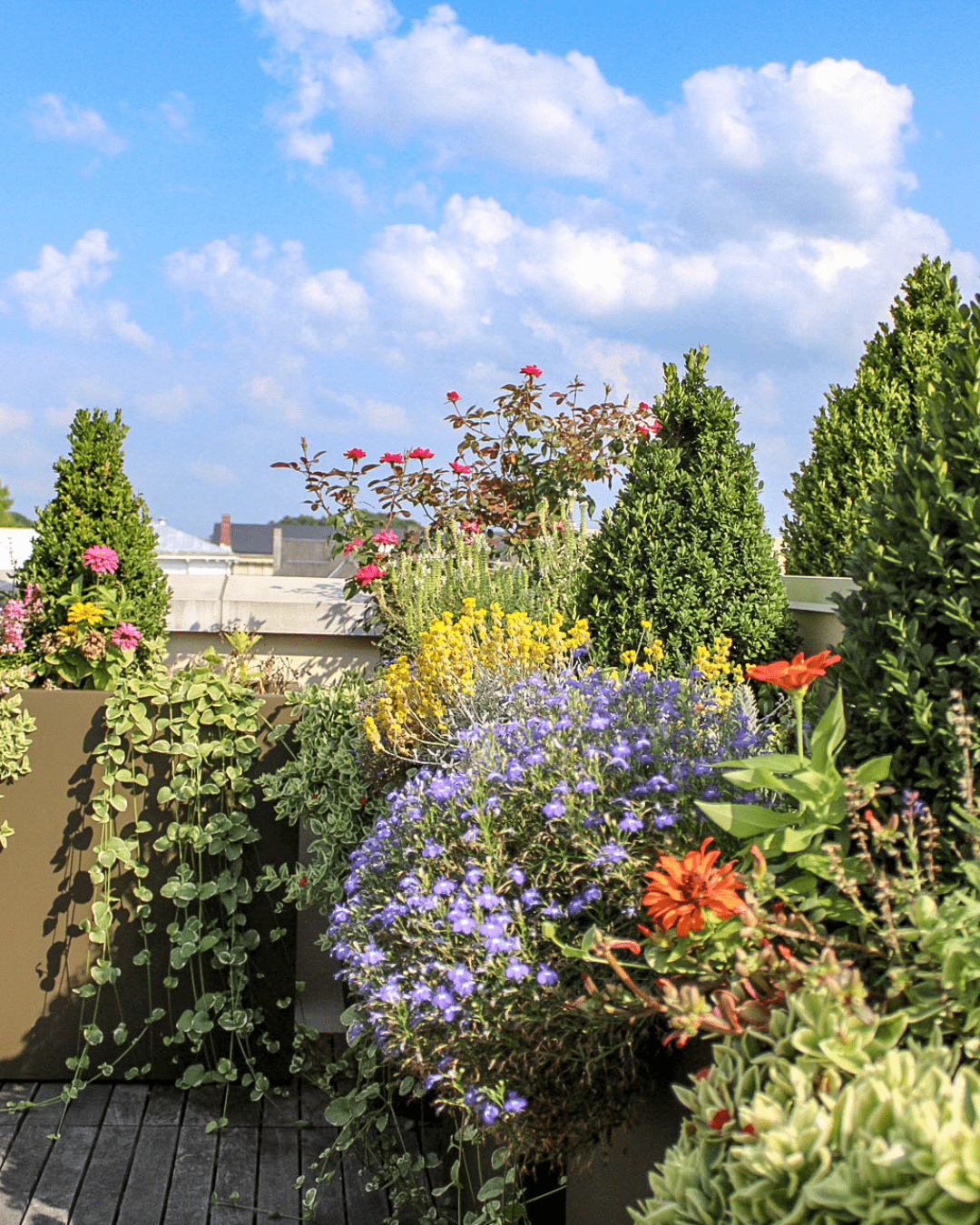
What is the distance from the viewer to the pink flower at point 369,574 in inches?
192

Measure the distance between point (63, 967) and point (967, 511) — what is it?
368 cm

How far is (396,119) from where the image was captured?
461 cm

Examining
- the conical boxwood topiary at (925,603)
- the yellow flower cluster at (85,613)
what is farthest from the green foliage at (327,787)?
the conical boxwood topiary at (925,603)

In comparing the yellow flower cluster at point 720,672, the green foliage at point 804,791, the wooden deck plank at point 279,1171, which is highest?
the yellow flower cluster at point 720,672

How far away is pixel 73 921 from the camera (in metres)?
3.75

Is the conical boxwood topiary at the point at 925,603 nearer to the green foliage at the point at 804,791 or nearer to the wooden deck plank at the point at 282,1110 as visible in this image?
the green foliage at the point at 804,791

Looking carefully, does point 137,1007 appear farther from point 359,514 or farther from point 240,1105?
point 359,514

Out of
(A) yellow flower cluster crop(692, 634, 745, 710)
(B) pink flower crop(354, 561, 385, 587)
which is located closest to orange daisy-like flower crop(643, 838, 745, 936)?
(A) yellow flower cluster crop(692, 634, 745, 710)

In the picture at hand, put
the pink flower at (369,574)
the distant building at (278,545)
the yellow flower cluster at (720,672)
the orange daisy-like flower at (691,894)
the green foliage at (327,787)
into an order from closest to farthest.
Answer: the orange daisy-like flower at (691,894)
the yellow flower cluster at (720,672)
the green foliage at (327,787)
the pink flower at (369,574)
the distant building at (278,545)

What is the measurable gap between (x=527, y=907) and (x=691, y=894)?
655 mm

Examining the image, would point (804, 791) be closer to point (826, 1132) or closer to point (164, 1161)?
point (826, 1132)

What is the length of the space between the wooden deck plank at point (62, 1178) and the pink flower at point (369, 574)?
2.66m

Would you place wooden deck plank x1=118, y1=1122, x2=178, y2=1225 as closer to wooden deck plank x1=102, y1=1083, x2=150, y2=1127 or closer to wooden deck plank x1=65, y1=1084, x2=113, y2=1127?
wooden deck plank x1=102, y1=1083, x2=150, y2=1127

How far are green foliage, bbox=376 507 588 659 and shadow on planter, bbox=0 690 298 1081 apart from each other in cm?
106
